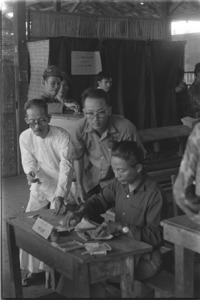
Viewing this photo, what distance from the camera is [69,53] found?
698 cm

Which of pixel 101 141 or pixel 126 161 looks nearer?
pixel 126 161

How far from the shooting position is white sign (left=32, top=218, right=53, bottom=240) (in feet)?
8.87

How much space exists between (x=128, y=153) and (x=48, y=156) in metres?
1.07

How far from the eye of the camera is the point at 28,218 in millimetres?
3096

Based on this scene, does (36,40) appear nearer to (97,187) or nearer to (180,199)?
(97,187)

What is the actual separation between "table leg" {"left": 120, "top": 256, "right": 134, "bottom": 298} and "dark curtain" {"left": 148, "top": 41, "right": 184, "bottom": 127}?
19.2 ft

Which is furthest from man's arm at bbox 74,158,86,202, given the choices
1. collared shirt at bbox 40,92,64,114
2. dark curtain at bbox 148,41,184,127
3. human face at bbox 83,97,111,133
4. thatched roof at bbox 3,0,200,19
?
thatched roof at bbox 3,0,200,19

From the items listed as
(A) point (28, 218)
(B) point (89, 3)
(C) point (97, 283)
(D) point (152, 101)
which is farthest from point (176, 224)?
(B) point (89, 3)

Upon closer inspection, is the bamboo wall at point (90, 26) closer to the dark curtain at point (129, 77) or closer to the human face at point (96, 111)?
the dark curtain at point (129, 77)

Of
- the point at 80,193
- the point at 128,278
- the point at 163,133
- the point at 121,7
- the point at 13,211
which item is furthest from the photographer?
the point at 121,7

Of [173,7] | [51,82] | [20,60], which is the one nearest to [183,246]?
[51,82]

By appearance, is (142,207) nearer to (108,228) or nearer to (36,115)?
(108,228)

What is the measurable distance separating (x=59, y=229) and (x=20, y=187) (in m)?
4.31

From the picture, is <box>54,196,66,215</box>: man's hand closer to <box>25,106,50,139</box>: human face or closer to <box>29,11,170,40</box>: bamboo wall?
<box>25,106,50,139</box>: human face
